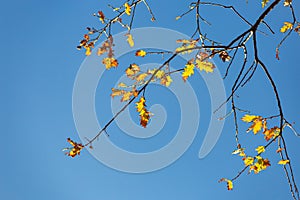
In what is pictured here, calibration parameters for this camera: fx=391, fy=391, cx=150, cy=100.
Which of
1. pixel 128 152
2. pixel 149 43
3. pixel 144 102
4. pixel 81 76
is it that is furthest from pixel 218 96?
pixel 128 152

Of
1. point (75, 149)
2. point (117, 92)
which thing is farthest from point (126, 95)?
point (75, 149)

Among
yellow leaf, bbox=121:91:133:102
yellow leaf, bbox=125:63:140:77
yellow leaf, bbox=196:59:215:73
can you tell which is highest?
yellow leaf, bbox=196:59:215:73

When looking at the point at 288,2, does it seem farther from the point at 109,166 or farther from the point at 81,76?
the point at 109,166

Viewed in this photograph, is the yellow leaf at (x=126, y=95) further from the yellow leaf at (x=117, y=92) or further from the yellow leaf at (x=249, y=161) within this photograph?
the yellow leaf at (x=249, y=161)

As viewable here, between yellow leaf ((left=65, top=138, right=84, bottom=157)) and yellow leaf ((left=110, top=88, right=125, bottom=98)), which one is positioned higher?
yellow leaf ((left=110, top=88, right=125, bottom=98))

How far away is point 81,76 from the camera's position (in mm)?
8977

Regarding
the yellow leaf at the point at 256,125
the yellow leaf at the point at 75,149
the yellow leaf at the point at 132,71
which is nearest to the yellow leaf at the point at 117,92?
the yellow leaf at the point at 132,71

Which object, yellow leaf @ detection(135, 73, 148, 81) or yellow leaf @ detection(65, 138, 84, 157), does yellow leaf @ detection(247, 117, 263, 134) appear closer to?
yellow leaf @ detection(135, 73, 148, 81)

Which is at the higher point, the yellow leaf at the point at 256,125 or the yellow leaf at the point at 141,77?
the yellow leaf at the point at 141,77

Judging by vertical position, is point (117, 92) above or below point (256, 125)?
above

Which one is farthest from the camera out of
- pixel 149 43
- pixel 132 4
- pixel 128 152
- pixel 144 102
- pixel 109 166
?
pixel 109 166

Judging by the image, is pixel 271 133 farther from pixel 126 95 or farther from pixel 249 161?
pixel 126 95

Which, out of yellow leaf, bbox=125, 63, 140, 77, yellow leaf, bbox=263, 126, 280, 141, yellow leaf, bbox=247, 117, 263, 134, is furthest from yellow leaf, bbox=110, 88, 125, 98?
yellow leaf, bbox=263, 126, 280, 141

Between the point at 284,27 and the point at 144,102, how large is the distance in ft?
3.82
